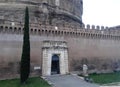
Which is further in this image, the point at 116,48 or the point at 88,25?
the point at 116,48

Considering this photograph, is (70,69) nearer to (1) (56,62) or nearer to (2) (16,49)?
(1) (56,62)

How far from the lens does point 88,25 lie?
78.2ft

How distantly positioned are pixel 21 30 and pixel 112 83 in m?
7.96

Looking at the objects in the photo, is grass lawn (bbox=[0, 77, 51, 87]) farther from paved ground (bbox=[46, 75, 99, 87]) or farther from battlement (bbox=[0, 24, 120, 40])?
battlement (bbox=[0, 24, 120, 40])

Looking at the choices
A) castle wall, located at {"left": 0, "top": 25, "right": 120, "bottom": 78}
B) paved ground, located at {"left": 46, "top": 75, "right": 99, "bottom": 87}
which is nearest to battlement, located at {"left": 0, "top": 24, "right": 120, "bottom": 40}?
castle wall, located at {"left": 0, "top": 25, "right": 120, "bottom": 78}

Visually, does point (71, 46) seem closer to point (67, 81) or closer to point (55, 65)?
point (55, 65)

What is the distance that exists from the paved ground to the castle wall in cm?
160

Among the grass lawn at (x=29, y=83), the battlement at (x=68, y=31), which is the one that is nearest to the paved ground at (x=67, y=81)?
the grass lawn at (x=29, y=83)

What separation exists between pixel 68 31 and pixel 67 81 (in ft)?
17.3

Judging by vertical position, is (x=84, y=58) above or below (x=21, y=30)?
below

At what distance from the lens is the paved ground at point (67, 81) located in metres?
17.5

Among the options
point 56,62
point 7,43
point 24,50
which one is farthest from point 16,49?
point 56,62

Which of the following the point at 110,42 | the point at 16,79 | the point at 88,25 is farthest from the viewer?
the point at 110,42

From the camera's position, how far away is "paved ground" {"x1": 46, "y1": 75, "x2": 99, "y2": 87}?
17484mm
